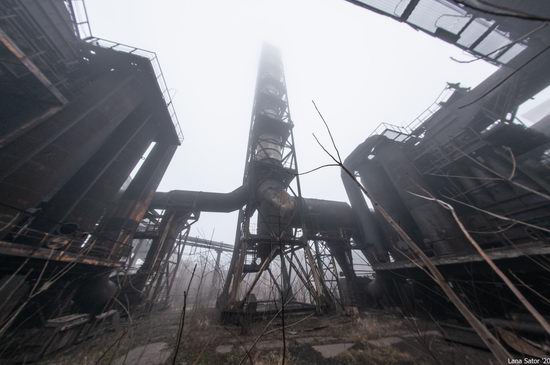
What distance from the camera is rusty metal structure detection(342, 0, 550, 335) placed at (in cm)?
638

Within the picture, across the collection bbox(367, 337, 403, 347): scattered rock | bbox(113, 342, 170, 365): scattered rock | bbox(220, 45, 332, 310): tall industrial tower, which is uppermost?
bbox(220, 45, 332, 310): tall industrial tower

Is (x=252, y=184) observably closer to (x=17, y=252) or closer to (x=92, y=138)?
(x=92, y=138)

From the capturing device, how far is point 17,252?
5.16m

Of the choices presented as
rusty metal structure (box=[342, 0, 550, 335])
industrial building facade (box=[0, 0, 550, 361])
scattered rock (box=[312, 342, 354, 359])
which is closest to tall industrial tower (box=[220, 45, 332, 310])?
industrial building facade (box=[0, 0, 550, 361])

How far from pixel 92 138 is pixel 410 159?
15082 millimetres

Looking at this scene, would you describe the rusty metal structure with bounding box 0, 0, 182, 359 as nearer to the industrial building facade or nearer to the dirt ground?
the industrial building facade

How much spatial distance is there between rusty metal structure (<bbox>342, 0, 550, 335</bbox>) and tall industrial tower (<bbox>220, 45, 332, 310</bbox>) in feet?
10.4

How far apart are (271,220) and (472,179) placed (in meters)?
8.09

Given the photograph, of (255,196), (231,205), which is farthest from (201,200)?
(255,196)

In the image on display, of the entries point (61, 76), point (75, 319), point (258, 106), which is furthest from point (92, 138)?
point (258, 106)

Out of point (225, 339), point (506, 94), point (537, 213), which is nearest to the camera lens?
point (225, 339)

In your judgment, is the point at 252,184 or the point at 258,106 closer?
the point at 252,184

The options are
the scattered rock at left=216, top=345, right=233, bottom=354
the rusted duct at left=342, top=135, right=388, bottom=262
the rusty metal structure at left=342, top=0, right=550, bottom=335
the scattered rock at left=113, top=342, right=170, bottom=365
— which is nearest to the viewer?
the scattered rock at left=113, top=342, right=170, bottom=365

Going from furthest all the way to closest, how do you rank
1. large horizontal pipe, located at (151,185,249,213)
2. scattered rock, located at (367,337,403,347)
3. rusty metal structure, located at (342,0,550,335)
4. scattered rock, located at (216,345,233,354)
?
large horizontal pipe, located at (151,185,249,213) → rusty metal structure, located at (342,0,550,335) → scattered rock, located at (367,337,403,347) → scattered rock, located at (216,345,233,354)
